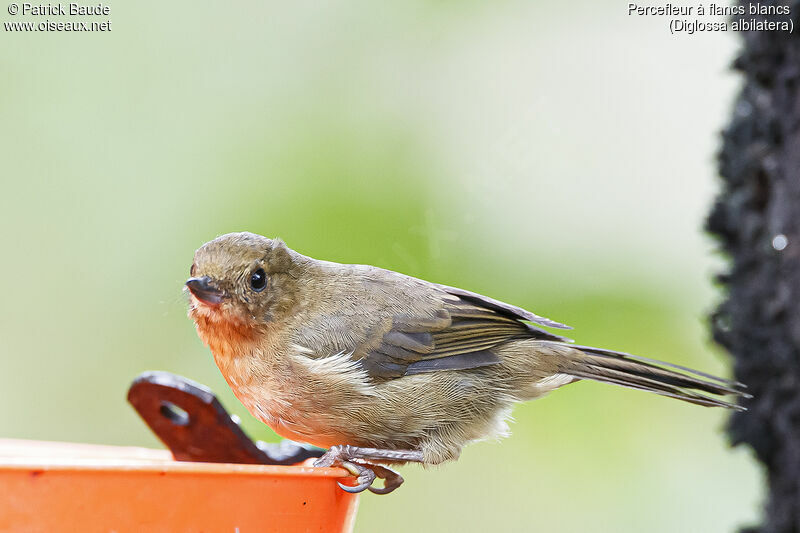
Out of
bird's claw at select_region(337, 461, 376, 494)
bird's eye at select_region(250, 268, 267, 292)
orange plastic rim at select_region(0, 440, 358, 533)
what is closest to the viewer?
orange plastic rim at select_region(0, 440, 358, 533)

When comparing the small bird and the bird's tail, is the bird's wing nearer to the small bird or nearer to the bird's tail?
the small bird

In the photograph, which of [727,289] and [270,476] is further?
[727,289]

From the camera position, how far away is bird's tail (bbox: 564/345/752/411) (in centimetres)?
314

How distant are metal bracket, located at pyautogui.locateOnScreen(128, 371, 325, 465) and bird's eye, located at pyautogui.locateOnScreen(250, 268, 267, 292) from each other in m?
0.47

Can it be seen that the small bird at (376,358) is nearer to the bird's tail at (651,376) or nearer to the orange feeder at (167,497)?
the bird's tail at (651,376)

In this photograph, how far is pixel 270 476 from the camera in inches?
78.5

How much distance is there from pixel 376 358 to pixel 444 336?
336 mm

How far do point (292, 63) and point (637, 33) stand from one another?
1934mm

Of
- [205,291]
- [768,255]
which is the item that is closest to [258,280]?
[205,291]

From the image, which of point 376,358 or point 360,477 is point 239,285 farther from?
point 360,477

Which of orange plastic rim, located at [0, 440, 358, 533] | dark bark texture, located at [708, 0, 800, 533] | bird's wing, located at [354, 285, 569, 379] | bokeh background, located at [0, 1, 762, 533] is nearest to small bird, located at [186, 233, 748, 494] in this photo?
bird's wing, located at [354, 285, 569, 379]

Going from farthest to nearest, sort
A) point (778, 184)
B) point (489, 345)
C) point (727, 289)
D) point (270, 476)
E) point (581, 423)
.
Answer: point (581, 423) → point (489, 345) → point (727, 289) → point (778, 184) → point (270, 476)

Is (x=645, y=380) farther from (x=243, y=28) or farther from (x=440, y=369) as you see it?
(x=243, y=28)

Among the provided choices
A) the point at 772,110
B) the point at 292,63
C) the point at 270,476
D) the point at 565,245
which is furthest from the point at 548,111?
the point at 270,476
